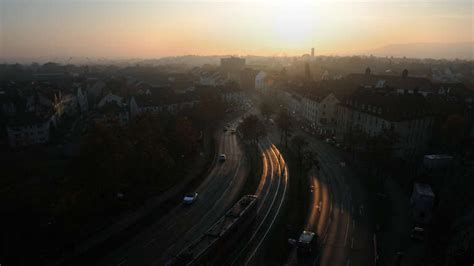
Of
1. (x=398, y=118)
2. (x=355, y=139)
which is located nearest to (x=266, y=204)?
(x=355, y=139)

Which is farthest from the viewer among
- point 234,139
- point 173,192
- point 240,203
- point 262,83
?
point 262,83

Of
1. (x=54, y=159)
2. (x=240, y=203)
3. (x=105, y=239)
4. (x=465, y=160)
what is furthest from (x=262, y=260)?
(x=54, y=159)

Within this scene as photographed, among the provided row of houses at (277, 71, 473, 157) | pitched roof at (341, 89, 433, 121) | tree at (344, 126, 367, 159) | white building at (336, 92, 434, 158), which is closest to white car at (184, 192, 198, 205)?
tree at (344, 126, 367, 159)

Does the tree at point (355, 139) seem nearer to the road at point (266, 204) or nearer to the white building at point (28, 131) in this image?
the road at point (266, 204)

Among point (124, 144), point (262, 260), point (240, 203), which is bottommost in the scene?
point (262, 260)

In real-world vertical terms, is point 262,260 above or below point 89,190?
below

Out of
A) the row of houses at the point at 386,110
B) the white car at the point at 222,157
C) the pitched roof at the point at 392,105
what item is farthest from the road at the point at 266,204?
the pitched roof at the point at 392,105

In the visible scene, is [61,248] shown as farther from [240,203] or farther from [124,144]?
[240,203]
